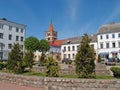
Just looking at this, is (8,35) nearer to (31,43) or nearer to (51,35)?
(31,43)

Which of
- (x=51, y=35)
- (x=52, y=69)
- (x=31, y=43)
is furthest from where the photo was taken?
(x=51, y=35)

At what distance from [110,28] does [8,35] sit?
30782 mm

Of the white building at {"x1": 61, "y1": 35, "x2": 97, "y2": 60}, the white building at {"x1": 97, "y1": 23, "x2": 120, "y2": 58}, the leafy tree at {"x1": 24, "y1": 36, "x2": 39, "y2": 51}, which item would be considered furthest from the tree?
the white building at {"x1": 61, "y1": 35, "x2": 97, "y2": 60}

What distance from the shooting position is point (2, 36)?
4838 cm

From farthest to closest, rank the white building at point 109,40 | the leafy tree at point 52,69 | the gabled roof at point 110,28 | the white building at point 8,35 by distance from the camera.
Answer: the gabled roof at point 110,28 < the white building at point 109,40 < the white building at point 8,35 < the leafy tree at point 52,69

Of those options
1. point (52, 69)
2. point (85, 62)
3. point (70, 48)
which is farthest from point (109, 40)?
point (52, 69)

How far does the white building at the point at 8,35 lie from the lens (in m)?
48.2

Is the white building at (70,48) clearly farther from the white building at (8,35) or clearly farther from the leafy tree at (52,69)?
the leafy tree at (52,69)

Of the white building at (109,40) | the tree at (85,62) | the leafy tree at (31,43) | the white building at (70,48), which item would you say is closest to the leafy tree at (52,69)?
the tree at (85,62)

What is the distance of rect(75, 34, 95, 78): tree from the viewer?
38.9ft

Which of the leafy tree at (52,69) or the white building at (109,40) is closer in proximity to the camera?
the leafy tree at (52,69)

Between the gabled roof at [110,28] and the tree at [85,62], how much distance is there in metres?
40.6

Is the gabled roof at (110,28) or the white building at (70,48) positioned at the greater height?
the gabled roof at (110,28)

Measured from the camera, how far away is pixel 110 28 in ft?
174
